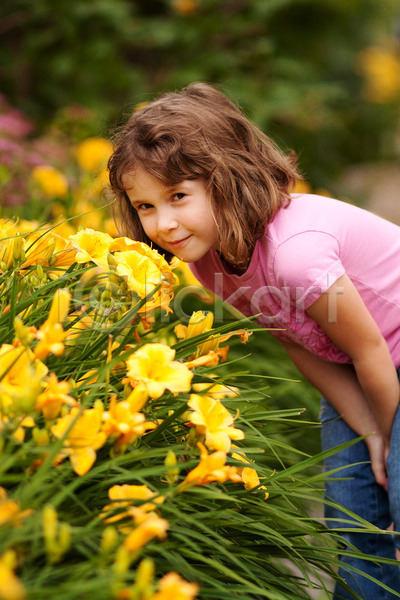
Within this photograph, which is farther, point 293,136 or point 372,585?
point 293,136

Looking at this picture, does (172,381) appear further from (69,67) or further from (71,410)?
(69,67)

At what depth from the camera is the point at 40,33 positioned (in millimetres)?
4867

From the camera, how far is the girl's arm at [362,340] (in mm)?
1402

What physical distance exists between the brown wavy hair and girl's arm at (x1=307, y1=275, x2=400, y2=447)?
0.24 m

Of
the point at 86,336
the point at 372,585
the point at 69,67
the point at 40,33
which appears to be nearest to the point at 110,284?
the point at 86,336

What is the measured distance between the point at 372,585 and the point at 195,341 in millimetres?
945

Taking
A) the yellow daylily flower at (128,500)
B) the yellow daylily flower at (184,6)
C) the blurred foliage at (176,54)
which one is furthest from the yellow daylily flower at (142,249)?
the yellow daylily flower at (184,6)

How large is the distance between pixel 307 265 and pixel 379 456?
66 cm

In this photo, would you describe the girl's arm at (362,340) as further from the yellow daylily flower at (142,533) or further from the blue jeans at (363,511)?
the yellow daylily flower at (142,533)

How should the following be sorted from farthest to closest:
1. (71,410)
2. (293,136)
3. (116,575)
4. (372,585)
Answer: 1. (293,136)
2. (372,585)
3. (71,410)
4. (116,575)

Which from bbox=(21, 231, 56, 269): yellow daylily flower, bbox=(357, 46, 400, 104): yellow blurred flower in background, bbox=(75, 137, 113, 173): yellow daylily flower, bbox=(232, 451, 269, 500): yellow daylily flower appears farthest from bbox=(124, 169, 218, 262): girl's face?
bbox=(357, 46, 400, 104): yellow blurred flower in background

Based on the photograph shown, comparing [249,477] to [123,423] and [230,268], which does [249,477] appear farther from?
[230,268]

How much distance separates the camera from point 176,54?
17.6 feet

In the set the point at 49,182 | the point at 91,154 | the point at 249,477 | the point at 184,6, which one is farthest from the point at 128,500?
the point at 184,6
